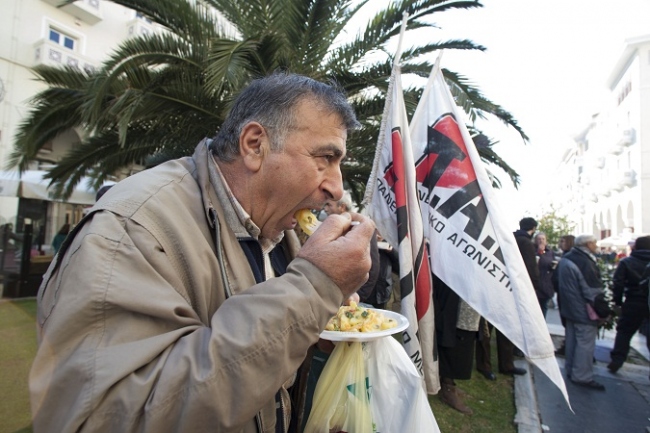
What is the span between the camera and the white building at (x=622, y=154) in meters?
30.4

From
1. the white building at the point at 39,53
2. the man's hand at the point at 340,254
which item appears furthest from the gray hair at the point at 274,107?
the white building at the point at 39,53

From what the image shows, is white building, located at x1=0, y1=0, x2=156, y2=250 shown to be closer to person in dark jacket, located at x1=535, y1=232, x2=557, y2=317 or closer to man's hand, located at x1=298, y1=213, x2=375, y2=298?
person in dark jacket, located at x1=535, y1=232, x2=557, y2=317

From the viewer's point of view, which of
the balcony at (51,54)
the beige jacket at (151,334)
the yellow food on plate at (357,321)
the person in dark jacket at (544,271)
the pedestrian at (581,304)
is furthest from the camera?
the balcony at (51,54)

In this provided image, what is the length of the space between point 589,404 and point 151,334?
5883 mm

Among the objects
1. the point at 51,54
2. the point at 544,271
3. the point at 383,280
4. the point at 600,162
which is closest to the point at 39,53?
the point at 51,54

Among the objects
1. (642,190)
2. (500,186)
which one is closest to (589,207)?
(642,190)

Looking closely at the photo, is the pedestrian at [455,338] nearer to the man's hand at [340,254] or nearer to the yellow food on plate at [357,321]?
the yellow food on plate at [357,321]

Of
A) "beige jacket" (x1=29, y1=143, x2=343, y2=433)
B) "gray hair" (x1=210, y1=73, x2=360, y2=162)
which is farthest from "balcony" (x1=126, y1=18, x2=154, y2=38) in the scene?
"beige jacket" (x1=29, y1=143, x2=343, y2=433)

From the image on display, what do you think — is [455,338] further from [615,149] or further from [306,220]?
[615,149]

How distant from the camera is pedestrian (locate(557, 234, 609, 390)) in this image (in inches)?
215

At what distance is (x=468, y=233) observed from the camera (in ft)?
9.81

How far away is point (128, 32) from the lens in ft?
66.0

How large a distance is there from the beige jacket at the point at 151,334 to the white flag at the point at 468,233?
7.13ft

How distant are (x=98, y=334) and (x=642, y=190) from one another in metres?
39.1
